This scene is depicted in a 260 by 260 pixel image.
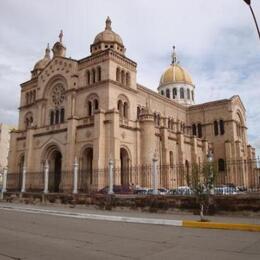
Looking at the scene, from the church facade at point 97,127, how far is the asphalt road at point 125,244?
15.1 metres

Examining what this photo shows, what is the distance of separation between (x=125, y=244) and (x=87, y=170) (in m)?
19.7

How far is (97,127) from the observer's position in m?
28.9

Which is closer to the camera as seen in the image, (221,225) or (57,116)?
(221,225)

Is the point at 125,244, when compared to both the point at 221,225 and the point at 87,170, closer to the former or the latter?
the point at 221,225

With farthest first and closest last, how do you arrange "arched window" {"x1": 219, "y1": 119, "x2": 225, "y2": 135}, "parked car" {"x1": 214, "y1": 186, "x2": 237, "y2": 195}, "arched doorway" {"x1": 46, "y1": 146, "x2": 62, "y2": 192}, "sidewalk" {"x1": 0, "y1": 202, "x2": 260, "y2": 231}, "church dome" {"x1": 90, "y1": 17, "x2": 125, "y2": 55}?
"arched window" {"x1": 219, "y1": 119, "x2": 225, "y2": 135}, "church dome" {"x1": 90, "y1": 17, "x2": 125, "y2": 55}, "arched doorway" {"x1": 46, "y1": 146, "x2": 62, "y2": 192}, "parked car" {"x1": 214, "y1": 186, "x2": 237, "y2": 195}, "sidewalk" {"x1": 0, "y1": 202, "x2": 260, "y2": 231}

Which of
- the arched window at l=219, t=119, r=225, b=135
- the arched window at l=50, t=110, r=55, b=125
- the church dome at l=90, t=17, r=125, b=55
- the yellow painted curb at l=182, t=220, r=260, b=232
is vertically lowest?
the yellow painted curb at l=182, t=220, r=260, b=232

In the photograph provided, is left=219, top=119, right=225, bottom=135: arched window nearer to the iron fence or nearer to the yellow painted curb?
the iron fence

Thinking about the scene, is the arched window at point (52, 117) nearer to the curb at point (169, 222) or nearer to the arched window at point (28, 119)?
the arched window at point (28, 119)

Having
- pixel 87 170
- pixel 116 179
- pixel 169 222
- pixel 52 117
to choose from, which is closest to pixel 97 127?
pixel 87 170

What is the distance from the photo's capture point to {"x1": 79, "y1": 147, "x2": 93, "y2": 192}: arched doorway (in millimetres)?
26430

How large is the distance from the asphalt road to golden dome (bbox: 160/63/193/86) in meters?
47.4

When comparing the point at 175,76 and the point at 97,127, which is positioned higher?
the point at 175,76

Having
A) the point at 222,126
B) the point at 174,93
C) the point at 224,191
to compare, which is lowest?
the point at 224,191

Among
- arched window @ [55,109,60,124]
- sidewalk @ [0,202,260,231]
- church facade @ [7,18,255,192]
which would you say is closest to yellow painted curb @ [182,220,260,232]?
sidewalk @ [0,202,260,231]
